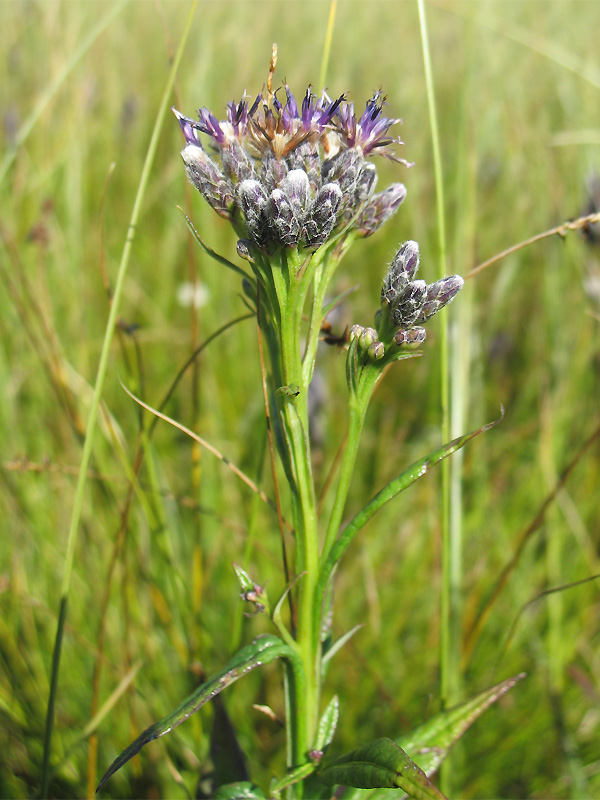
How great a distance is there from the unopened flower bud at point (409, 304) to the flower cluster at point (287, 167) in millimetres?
128

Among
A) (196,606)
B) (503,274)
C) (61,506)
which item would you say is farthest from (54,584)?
(503,274)

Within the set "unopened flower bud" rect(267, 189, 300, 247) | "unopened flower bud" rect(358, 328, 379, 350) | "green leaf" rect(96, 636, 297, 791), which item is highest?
"unopened flower bud" rect(267, 189, 300, 247)

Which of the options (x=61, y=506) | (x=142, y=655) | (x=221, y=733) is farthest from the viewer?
(x=61, y=506)

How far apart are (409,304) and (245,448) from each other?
1757mm

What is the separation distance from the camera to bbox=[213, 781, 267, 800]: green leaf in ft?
2.84

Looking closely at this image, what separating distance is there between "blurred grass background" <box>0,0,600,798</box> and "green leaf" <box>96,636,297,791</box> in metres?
0.43

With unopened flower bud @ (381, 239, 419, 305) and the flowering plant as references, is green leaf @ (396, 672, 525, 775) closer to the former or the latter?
the flowering plant

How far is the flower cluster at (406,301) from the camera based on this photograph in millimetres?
804

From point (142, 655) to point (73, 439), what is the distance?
80 cm

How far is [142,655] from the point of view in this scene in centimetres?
172

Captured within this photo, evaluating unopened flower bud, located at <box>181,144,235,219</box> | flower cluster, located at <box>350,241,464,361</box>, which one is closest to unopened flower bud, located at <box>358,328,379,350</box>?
flower cluster, located at <box>350,241,464,361</box>

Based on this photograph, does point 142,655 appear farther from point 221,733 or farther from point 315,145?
point 315,145

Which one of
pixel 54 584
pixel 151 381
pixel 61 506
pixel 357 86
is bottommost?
pixel 54 584

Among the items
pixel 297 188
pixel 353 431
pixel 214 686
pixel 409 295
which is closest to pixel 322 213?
pixel 297 188
